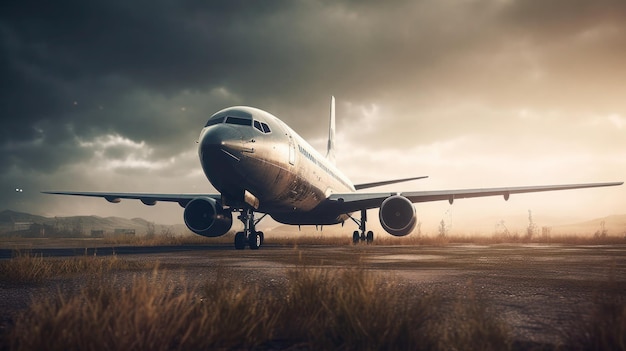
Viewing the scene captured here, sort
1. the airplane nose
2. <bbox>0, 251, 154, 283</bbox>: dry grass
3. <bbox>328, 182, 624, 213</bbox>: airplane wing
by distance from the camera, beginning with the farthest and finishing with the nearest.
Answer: <bbox>328, 182, 624, 213</bbox>: airplane wing, the airplane nose, <bbox>0, 251, 154, 283</bbox>: dry grass

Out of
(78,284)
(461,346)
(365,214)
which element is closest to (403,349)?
(461,346)

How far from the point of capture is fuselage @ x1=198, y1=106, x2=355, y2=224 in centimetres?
1240

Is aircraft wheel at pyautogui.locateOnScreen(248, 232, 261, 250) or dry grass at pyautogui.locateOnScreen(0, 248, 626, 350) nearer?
dry grass at pyautogui.locateOnScreen(0, 248, 626, 350)

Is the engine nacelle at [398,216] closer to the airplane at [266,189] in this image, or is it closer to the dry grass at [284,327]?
the airplane at [266,189]

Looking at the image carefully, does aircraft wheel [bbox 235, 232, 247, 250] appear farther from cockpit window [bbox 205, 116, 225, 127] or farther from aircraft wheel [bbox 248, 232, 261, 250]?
cockpit window [bbox 205, 116, 225, 127]

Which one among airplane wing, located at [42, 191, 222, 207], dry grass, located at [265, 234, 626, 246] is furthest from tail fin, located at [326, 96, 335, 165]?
airplane wing, located at [42, 191, 222, 207]

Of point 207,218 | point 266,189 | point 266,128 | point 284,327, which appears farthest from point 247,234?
point 284,327

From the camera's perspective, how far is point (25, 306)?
416cm

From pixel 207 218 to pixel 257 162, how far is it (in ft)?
14.0

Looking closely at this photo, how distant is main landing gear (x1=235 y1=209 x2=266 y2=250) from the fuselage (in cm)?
55

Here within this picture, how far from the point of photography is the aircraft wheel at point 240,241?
1548 cm

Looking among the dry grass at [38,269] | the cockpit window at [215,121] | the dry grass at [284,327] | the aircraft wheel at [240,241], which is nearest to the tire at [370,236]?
the aircraft wheel at [240,241]

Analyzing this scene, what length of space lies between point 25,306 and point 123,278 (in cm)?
217

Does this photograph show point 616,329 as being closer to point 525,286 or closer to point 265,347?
point 265,347
